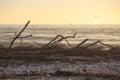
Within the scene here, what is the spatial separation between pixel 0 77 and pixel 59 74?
2.65 meters

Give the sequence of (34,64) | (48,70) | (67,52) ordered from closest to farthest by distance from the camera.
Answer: (48,70) < (34,64) < (67,52)

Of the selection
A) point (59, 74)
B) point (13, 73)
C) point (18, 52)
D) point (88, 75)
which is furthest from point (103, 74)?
point (18, 52)

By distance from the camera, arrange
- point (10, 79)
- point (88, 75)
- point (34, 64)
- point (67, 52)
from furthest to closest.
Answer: point (67, 52), point (34, 64), point (88, 75), point (10, 79)

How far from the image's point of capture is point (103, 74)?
1906 cm

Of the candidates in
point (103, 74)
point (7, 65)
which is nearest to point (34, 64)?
point (7, 65)

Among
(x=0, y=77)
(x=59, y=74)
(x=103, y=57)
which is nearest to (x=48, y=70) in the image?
(x=59, y=74)

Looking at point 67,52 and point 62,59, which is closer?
point 62,59

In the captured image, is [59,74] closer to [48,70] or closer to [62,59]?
[48,70]

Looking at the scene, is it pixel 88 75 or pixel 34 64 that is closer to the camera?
pixel 88 75

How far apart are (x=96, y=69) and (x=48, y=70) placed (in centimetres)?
243

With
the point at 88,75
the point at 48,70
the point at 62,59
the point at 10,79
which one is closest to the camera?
the point at 10,79

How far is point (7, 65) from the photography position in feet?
70.4

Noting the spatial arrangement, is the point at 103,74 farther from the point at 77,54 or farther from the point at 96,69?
the point at 77,54

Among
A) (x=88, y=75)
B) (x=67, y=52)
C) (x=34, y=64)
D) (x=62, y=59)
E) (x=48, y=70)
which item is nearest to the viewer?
(x=88, y=75)
